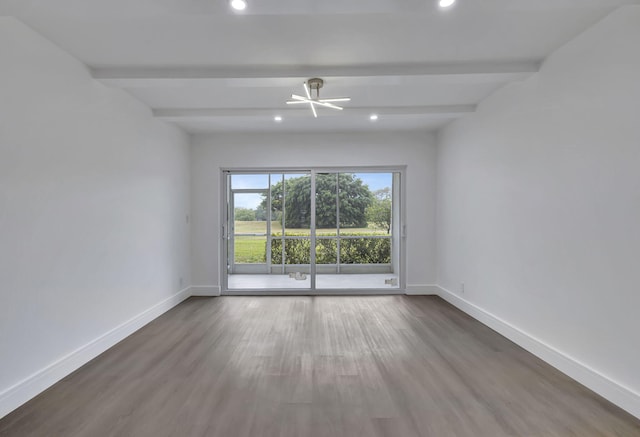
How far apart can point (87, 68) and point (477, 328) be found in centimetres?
464

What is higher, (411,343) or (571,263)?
(571,263)

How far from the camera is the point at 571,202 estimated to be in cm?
241

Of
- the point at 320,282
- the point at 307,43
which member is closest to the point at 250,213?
the point at 320,282

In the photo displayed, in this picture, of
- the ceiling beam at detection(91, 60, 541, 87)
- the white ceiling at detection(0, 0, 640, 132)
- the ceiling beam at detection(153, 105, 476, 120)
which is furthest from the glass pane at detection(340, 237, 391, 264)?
the ceiling beam at detection(91, 60, 541, 87)

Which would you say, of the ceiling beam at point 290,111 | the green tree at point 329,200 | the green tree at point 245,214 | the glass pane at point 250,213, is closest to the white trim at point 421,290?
the green tree at point 329,200

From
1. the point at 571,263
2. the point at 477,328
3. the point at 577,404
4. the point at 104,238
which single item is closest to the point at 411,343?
the point at 477,328

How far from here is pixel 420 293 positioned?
496 centimetres

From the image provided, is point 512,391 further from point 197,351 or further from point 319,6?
point 319,6

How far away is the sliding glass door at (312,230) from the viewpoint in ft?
17.1

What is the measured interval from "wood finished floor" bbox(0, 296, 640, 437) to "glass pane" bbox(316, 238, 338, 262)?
78.5 inches

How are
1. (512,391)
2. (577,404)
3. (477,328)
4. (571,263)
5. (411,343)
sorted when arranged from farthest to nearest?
1. (477,328)
2. (411,343)
3. (571,263)
4. (512,391)
5. (577,404)

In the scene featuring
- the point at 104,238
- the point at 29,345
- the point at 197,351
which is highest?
the point at 104,238

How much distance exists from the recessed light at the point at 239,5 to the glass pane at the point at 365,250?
13.5ft

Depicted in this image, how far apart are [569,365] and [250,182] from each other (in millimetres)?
4883
